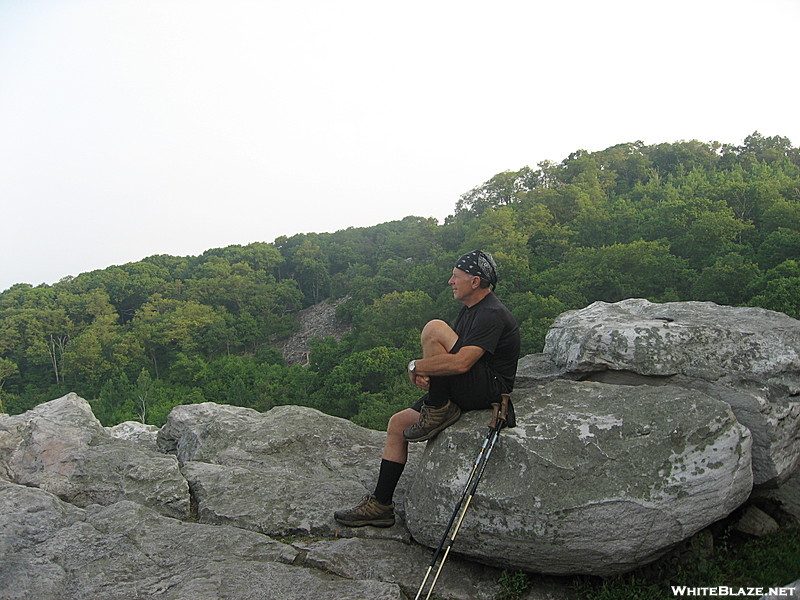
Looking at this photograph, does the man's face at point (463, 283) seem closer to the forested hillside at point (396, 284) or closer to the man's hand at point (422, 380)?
the man's hand at point (422, 380)

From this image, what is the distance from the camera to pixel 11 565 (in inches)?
179

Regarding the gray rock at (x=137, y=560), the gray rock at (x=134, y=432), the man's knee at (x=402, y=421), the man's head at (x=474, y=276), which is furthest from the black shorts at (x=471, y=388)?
the gray rock at (x=134, y=432)

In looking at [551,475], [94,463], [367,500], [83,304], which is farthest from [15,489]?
[83,304]

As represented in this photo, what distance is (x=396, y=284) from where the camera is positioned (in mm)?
75188

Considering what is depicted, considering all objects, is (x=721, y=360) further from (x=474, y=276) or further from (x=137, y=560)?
(x=137, y=560)

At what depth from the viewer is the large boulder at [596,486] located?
4387 mm

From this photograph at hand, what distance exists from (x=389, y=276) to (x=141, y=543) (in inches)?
2966

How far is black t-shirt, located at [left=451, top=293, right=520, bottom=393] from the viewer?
196 inches

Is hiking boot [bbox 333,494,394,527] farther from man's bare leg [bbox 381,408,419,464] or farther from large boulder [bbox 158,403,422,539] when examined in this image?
man's bare leg [bbox 381,408,419,464]

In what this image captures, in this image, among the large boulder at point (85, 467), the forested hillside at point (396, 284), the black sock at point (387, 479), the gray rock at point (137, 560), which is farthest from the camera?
the forested hillside at point (396, 284)

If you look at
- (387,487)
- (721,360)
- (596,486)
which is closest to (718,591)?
(596,486)

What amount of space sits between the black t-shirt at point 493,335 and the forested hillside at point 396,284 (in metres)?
28.1

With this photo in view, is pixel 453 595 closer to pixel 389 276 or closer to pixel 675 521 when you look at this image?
pixel 675 521

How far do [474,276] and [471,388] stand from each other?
3.48 ft
